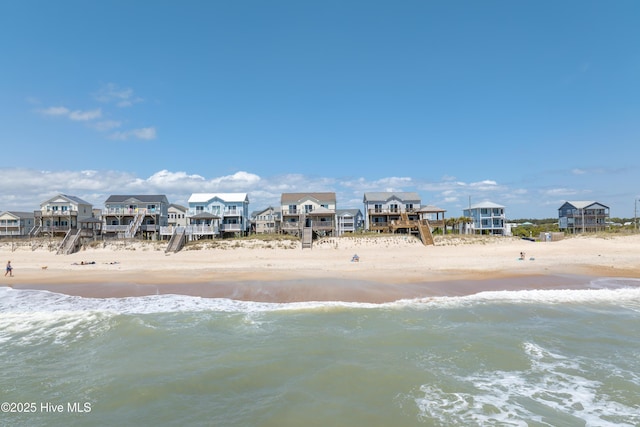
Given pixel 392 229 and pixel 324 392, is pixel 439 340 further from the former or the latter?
pixel 392 229

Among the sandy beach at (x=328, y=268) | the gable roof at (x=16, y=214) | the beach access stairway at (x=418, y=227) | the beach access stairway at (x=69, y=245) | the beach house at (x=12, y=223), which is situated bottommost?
the sandy beach at (x=328, y=268)

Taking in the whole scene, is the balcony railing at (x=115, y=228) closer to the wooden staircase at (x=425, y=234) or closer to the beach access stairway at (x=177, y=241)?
the beach access stairway at (x=177, y=241)

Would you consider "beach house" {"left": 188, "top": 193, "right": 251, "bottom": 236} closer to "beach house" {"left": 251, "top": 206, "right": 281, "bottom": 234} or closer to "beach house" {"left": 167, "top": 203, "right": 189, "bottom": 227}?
"beach house" {"left": 251, "top": 206, "right": 281, "bottom": 234}

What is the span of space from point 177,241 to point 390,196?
3372cm

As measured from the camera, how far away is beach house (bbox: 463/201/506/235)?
209 ft

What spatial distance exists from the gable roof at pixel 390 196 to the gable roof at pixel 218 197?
66.2 ft

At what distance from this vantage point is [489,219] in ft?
211

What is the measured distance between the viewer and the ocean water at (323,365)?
7.92 meters

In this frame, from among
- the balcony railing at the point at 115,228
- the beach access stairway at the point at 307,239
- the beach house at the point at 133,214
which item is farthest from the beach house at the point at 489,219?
the balcony railing at the point at 115,228

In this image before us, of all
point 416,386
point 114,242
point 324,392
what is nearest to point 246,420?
point 324,392

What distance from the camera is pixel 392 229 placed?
52.5 meters

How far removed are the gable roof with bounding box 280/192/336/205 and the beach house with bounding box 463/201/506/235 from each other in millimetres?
25662

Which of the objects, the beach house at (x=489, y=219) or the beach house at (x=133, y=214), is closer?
the beach house at (x=133, y=214)

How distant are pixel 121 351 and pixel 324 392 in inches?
279
